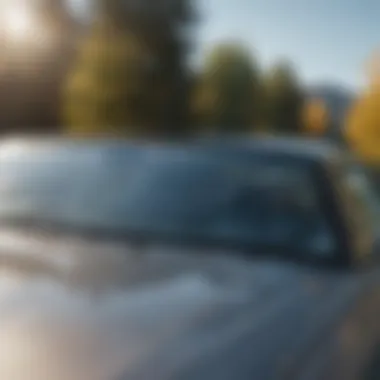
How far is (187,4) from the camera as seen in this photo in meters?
29.4

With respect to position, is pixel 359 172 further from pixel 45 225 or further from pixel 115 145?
pixel 45 225

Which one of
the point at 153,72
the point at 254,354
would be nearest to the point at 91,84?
the point at 153,72

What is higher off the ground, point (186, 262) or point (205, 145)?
point (205, 145)

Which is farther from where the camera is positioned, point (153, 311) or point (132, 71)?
point (132, 71)

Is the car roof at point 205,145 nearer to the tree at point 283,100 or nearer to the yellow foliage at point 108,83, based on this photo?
the yellow foliage at point 108,83

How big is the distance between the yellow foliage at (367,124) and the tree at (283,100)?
21529 millimetres

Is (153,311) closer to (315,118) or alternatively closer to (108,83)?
(108,83)

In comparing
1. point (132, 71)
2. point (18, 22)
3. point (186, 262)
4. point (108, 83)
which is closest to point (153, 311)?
point (186, 262)

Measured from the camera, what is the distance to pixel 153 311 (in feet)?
8.20

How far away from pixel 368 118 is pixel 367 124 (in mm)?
270

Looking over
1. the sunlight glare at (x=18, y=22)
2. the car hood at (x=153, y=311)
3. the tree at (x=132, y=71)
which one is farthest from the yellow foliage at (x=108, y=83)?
the car hood at (x=153, y=311)

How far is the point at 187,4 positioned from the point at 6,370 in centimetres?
2804

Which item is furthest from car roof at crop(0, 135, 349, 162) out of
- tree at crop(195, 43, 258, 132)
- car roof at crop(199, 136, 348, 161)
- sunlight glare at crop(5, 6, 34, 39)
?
tree at crop(195, 43, 258, 132)

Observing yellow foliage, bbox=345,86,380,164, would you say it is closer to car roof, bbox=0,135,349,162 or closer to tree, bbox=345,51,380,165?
tree, bbox=345,51,380,165
